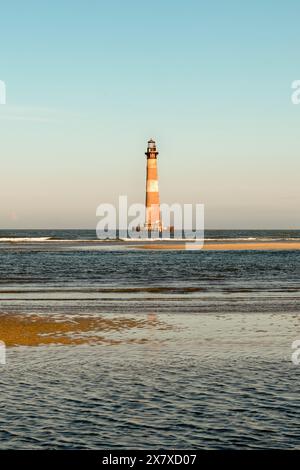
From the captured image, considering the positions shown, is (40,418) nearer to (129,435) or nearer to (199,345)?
(129,435)

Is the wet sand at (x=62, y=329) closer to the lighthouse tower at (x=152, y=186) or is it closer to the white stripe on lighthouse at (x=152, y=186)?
the white stripe on lighthouse at (x=152, y=186)

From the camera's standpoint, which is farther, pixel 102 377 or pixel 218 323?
pixel 218 323

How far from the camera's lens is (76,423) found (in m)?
11.2

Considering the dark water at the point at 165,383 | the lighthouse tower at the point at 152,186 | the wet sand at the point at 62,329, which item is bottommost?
the wet sand at the point at 62,329

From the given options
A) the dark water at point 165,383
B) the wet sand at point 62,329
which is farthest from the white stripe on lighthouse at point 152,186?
the wet sand at point 62,329

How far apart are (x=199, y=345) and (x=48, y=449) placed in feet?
29.6

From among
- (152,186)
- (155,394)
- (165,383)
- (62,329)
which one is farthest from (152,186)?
(155,394)

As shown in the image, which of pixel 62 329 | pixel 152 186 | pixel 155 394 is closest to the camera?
pixel 155 394

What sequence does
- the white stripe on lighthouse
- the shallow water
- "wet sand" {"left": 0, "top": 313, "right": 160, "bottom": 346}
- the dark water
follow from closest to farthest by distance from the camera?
1. the shallow water
2. the dark water
3. "wet sand" {"left": 0, "top": 313, "right": 160, "bottom": 346}
4. the white stripe on lighthouse

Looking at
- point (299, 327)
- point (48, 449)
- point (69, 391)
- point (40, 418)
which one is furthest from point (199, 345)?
point (48, 449)

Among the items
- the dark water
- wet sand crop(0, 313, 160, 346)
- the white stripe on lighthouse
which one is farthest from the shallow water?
the white stripe on lighthouse

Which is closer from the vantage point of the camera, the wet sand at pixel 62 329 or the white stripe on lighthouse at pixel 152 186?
the wet sand at pixel 62 329

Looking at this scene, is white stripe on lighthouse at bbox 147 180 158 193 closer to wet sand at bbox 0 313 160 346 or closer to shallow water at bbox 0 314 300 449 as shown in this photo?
wet sand at bbox 0 313 160 346

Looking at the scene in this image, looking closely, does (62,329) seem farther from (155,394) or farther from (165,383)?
(155,394)
